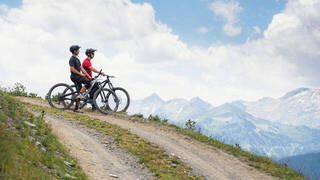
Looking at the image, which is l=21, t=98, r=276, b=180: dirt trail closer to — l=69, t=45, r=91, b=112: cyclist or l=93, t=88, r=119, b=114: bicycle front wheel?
l=93, t=88, r=119, b=114: bicycle front wheel

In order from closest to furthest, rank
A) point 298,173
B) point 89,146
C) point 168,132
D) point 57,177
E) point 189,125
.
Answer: point 57,177, point 89,146, point 298,173, point 168,132, point 189,125

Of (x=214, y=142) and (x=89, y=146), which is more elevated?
(x=214, y=142)

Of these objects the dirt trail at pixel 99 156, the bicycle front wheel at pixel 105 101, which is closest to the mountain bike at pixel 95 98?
the bicycle front wheel at pixel 105 101

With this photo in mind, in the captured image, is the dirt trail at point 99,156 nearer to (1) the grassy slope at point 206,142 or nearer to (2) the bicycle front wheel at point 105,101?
(1) the grassy slope at point 206,142

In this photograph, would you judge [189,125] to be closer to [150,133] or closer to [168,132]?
[168,132]

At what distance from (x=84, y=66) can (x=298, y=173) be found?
1326 cm

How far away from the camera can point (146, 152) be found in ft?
38.2

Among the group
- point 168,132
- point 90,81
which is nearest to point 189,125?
point 168,132

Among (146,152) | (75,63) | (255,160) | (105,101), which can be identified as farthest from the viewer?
(105,101)

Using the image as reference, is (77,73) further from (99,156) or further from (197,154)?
(197,154)

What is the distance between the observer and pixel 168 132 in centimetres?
1619

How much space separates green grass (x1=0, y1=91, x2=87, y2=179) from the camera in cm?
564

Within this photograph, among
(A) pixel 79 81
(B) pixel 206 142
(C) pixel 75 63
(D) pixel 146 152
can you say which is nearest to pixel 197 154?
(B) pixel 206 142

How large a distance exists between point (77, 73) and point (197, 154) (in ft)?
29.2
